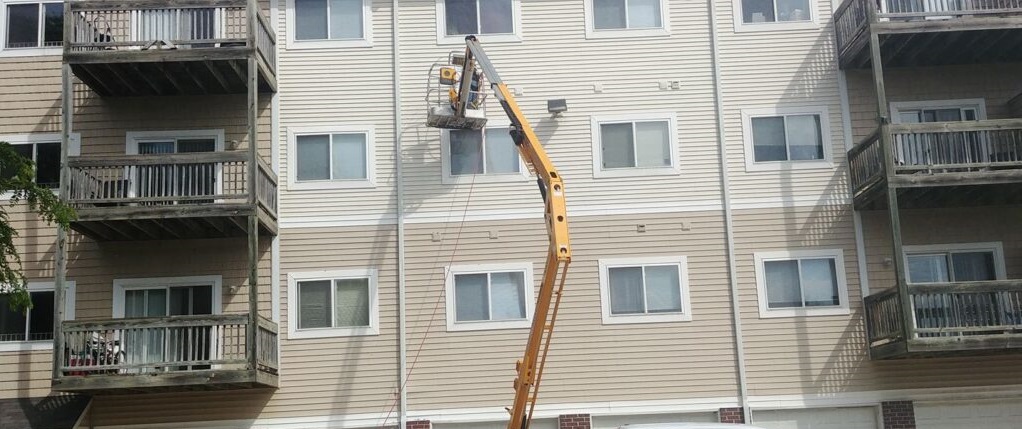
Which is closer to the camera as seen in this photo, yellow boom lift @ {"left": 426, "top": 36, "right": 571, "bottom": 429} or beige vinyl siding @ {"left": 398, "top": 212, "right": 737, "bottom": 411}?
yellow boom lift @ {"left": 426, "top": 36, "right": 571, "bottom": 429}

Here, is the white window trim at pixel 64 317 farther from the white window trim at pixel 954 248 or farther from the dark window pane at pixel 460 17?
the white window trim at pixel 954 248

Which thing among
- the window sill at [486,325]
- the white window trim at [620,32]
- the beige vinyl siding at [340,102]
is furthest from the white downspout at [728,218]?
the beige vinyl siding at [340,102]

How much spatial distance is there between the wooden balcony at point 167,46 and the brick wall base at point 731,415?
1016cm

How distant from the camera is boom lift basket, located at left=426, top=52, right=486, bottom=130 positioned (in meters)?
20.1

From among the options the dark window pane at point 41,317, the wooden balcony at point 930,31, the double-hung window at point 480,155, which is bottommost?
the dark window pane at point 41,317

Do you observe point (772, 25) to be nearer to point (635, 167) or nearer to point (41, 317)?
point (635, 167)

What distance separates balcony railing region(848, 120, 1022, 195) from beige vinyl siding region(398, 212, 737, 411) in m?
3.35

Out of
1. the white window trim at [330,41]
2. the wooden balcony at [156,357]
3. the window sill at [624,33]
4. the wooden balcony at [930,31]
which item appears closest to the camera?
the wooden balcony at [156,357]

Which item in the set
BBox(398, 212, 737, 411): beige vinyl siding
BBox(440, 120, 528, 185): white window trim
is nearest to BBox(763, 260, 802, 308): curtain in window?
BBox(398, 212, 737, 411): beige vinyl siding

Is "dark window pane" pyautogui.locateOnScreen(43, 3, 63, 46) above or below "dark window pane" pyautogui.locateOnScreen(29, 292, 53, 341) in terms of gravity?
above

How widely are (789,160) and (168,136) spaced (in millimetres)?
11704

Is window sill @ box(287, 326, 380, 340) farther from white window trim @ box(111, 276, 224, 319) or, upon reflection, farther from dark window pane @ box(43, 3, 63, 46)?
dark window pane @ box(43, 3, 63, 46)

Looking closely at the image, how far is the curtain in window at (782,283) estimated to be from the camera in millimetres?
20547

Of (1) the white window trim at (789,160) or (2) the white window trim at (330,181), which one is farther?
(1) the white window trim at (789,160)
